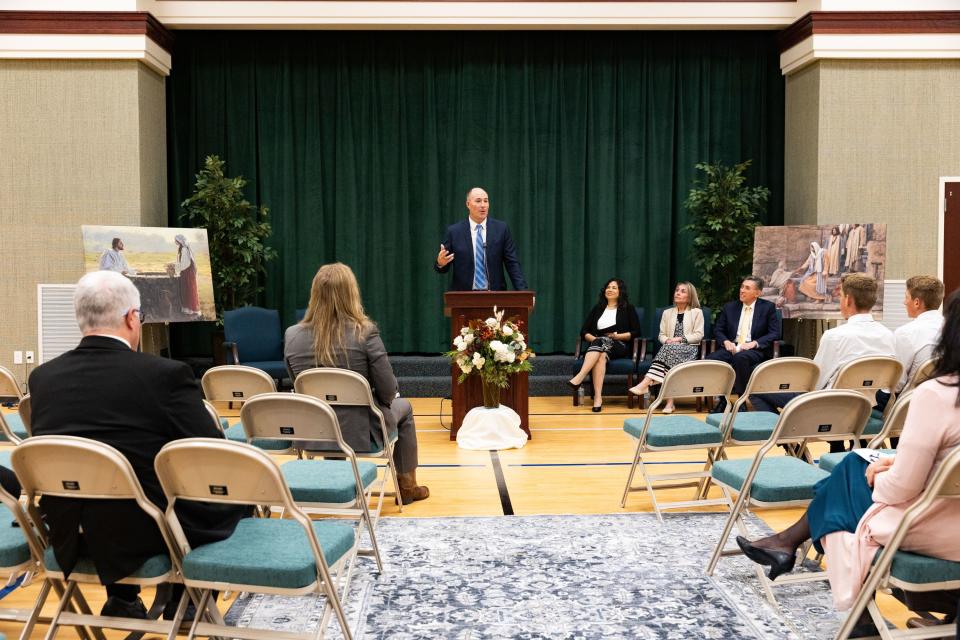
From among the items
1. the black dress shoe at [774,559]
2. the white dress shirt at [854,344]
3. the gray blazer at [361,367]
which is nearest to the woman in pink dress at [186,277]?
the gray blazer at [361,367]

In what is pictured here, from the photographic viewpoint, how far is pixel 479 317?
6.62 metres

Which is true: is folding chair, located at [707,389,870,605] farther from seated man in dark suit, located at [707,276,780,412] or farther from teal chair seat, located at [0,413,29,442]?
seated man in dark suit, located at [707,276,780,412]

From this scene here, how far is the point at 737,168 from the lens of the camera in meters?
9.21

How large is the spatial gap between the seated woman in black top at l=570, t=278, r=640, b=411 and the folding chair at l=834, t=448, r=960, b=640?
18.5ft

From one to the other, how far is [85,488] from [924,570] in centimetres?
248

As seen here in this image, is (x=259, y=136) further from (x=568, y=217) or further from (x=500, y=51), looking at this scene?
(x=568, y=217)

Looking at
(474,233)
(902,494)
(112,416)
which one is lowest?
(902,494)

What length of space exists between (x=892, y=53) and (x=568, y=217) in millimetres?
3794

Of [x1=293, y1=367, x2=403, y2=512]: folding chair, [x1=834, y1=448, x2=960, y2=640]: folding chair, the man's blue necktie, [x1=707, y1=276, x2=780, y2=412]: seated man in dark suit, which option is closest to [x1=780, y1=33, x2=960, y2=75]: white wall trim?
[x1=707, y1=276, x2=780, y2=412]: seated man in dark suit

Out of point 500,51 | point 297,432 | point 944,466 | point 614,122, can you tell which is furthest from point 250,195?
point 944,466

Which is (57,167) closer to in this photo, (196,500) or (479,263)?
(479,263)

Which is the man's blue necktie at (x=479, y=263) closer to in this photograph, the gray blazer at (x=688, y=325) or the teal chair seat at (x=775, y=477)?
the gray blazer at (x=688, y=325)

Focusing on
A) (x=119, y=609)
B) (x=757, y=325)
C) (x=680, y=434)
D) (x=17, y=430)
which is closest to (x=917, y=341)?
(x=680, y=434)

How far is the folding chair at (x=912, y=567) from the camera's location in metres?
2.43
